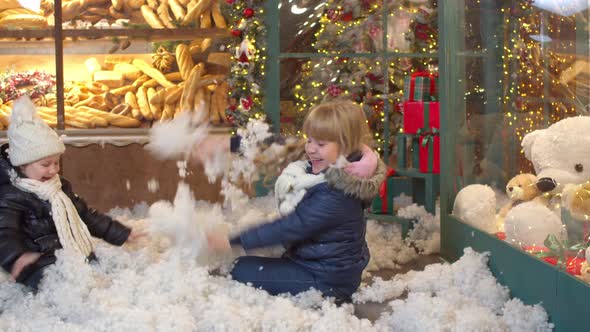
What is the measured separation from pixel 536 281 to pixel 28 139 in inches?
91.1

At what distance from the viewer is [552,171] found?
3764 mm

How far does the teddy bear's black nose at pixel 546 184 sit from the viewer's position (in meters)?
3.74

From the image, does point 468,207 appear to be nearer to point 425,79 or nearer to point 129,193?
point 425,79

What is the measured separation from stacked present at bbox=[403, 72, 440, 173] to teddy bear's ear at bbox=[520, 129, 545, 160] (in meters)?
1.39

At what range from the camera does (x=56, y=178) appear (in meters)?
4.07

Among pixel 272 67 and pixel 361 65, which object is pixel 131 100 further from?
pixel 361 65

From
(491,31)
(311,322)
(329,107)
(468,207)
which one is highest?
(491,31)

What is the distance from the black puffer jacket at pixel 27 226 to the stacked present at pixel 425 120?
7.00ft

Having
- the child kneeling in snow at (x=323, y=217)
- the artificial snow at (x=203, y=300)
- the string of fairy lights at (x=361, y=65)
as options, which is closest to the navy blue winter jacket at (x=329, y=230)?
the child kneeling in snow at (x=323, y=217)

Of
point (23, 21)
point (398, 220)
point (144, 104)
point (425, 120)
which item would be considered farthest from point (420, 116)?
point (23, 21)

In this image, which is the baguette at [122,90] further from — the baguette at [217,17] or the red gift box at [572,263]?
the red gift box at [572,263]

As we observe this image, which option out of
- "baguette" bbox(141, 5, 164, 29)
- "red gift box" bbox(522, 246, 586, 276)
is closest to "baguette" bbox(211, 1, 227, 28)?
"baguette" bbox(141, 5, 164, 29)

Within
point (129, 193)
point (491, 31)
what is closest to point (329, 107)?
point (491, 31)

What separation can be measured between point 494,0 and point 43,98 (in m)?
3.92
